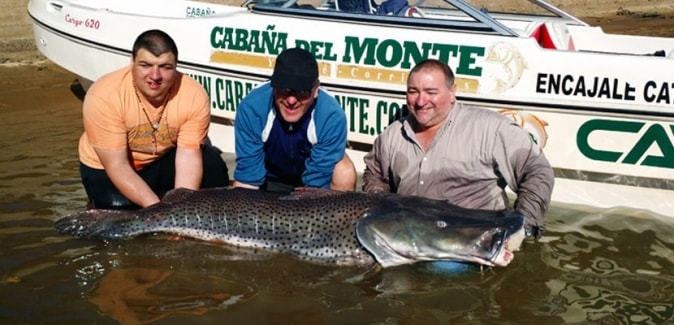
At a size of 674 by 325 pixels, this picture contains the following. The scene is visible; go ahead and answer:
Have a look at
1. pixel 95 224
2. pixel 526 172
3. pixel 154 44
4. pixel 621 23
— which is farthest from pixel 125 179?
pixel 621 23

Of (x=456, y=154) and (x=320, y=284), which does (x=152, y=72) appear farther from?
(x=456, y=154)

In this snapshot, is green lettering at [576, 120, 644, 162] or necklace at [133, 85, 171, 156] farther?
green lettering at [576, 120, 644, 162]

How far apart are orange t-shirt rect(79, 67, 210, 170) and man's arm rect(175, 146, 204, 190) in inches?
1.8

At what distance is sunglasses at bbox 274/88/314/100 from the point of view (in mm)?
5074

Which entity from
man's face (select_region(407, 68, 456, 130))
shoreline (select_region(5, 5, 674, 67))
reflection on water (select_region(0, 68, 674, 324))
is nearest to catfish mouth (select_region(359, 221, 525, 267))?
reflection on water (select_region(0, 68, 674, 324))

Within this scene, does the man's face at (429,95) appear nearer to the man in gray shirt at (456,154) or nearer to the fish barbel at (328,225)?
the man in gray shirt at (456,154)

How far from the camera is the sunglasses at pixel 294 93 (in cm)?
507

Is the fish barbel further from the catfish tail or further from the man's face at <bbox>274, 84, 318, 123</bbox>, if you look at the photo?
the man's face at <bbox>274, 84, 318, 123</bbox>

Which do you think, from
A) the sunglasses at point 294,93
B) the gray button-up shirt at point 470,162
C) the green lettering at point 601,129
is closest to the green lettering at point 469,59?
the green lettering at point 601,129

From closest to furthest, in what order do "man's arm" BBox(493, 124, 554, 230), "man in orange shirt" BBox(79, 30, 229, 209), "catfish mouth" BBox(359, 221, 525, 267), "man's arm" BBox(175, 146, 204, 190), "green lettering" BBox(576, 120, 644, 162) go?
"catfish mouth" BBox(359, 221, 525, 267)
"man's arm" BBox(493, 124, 554, 230)
"man in orange shirt" BBox(79, 30, 229, 209)
"man's arm" BBox(175, 146, 204, 190)
"green lettering" BBox(576, 120, 644, 162)

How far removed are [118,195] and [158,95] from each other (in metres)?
0.83

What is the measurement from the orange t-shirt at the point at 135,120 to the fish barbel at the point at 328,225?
1.74ft

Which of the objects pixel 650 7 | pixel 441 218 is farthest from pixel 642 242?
pixel 650 7

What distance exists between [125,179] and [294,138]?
3.69ft
